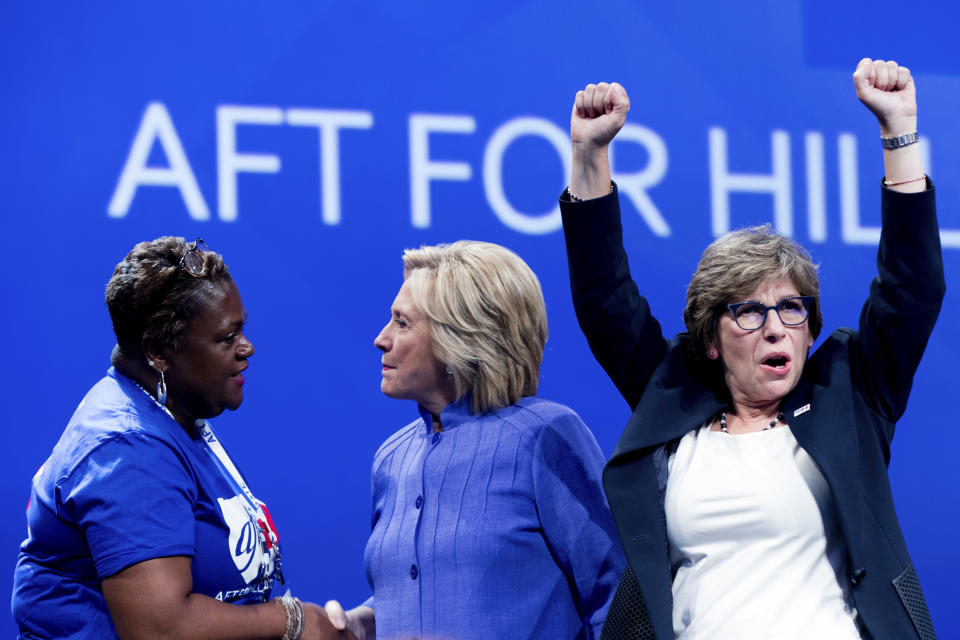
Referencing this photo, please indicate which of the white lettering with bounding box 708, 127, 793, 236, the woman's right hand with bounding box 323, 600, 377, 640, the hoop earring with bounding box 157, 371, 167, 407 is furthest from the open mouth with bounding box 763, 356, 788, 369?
A: the white lettering with bounding box 708, 127, 793, 236

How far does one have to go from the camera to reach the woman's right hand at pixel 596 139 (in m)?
1.85

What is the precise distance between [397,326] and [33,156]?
129 centimetres

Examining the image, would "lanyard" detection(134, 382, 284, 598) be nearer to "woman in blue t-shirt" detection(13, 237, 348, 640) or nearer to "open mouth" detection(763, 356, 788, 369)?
"woman in blue t-shirt" detection(13, 237, 348, 640)

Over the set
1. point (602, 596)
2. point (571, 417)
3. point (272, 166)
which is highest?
point (272, 166)

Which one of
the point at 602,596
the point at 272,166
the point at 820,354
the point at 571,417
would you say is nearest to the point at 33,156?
the point at 272,166

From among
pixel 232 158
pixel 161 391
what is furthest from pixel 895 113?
pixel 232 158

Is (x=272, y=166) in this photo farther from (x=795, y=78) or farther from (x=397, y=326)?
(x=795, y=78)

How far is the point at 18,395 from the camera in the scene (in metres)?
2.83

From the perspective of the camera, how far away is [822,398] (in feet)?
5.70

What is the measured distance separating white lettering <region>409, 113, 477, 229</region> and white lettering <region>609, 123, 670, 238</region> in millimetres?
514

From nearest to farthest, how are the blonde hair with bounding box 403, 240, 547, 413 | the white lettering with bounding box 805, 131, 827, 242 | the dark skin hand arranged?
the dark skin hand < the blonde hair with bounding box 403, 240, 547, 413 < the white lettering with bounding box 805, 131, 827, 242

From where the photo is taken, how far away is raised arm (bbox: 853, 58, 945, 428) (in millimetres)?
1661

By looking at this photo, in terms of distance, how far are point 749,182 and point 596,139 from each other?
1.81m

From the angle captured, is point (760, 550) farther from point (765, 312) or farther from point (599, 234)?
point (599, 234)
